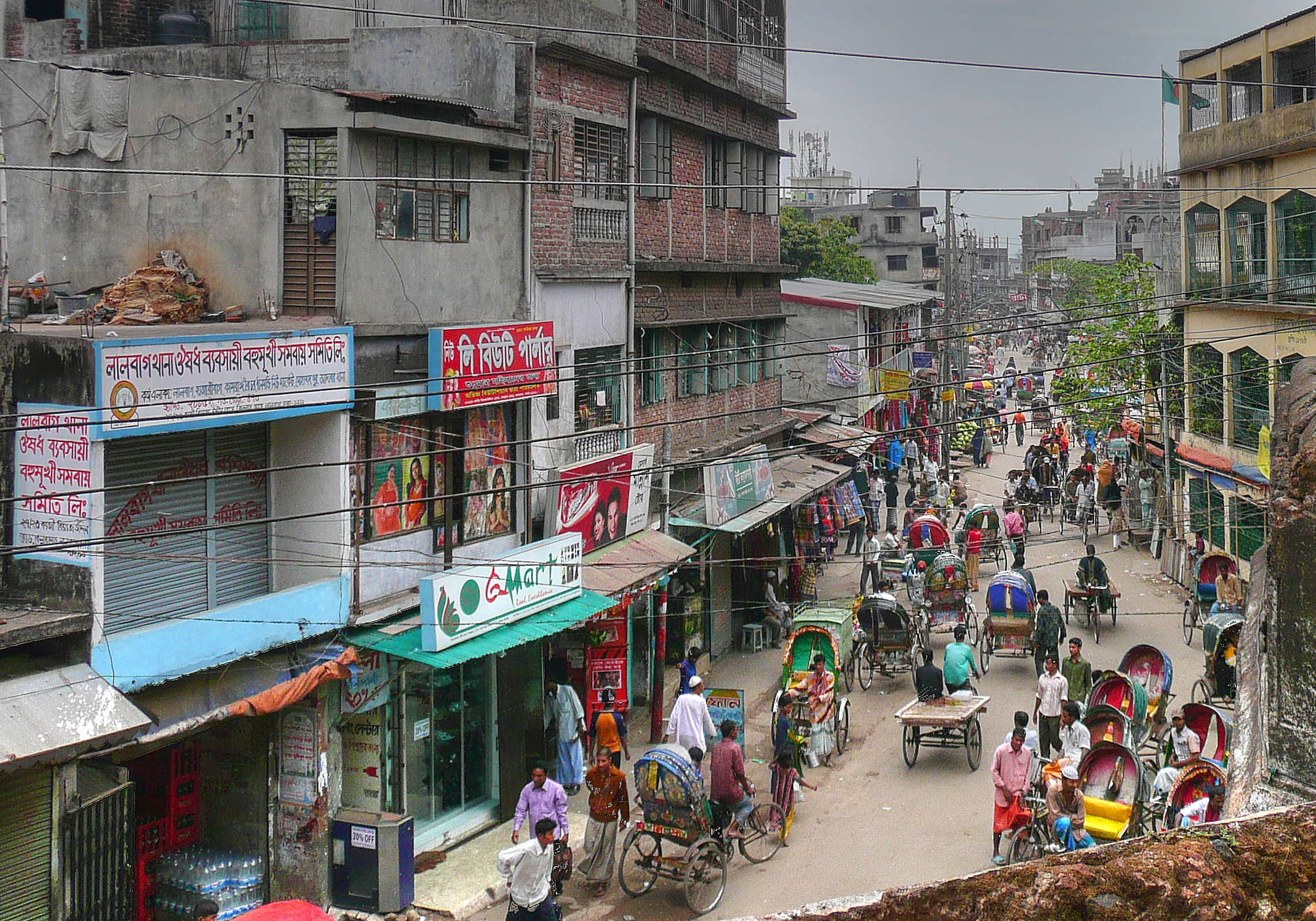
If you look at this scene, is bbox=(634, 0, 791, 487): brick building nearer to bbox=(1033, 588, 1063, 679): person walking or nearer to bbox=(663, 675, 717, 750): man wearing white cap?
bbox=(663, 675, 717, 750): man wearing white cap

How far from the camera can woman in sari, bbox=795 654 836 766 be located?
56.5ft

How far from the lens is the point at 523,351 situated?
1583 centimetres

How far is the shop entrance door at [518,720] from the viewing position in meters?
16.3

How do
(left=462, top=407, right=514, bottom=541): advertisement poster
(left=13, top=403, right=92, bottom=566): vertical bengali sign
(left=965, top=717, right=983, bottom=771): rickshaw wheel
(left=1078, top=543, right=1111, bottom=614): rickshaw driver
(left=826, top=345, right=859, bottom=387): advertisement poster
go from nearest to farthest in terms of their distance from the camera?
(left=13, top=403, right=92, bottom=566): vertical bengali sign → (left=462, top=407, right=514, bottom=541): advertisement poster → (left=965, top=717, right=983, bottom=771): rickshaw wheel → (left=1078, top=543, right=1111, bottom=614): rickshaw driver → (left=826, top=345, right=859, bottom=387): advertisement poster

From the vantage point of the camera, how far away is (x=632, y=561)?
18.5m

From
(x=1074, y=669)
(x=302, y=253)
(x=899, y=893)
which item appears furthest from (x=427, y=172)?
(x=899, y=893)

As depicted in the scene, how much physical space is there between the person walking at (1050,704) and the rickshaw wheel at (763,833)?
399 centimetres

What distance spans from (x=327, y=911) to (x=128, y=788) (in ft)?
10.1

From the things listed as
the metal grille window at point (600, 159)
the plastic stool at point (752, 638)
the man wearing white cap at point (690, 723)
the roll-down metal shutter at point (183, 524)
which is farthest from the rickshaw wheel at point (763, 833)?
the plastic stool at point (752, 638)

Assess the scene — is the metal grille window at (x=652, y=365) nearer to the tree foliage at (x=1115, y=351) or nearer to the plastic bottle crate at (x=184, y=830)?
the plastic bottle crate at (x=184, y=830)

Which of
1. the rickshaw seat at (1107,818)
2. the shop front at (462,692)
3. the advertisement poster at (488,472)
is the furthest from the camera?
the advertisement poster at (488,472)

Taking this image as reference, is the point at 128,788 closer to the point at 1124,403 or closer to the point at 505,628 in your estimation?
the point at 505,628

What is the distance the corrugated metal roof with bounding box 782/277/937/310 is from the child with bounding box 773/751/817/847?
24615mm

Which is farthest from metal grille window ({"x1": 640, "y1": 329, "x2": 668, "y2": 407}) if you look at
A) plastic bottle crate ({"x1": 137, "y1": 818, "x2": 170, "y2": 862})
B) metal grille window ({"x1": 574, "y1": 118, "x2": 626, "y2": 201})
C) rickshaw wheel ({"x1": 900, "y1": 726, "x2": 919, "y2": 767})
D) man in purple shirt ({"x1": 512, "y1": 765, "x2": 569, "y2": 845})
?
plastic bottle crate ({"x1": 137, "y1": 818, "x2": 170, "y2": 862})
